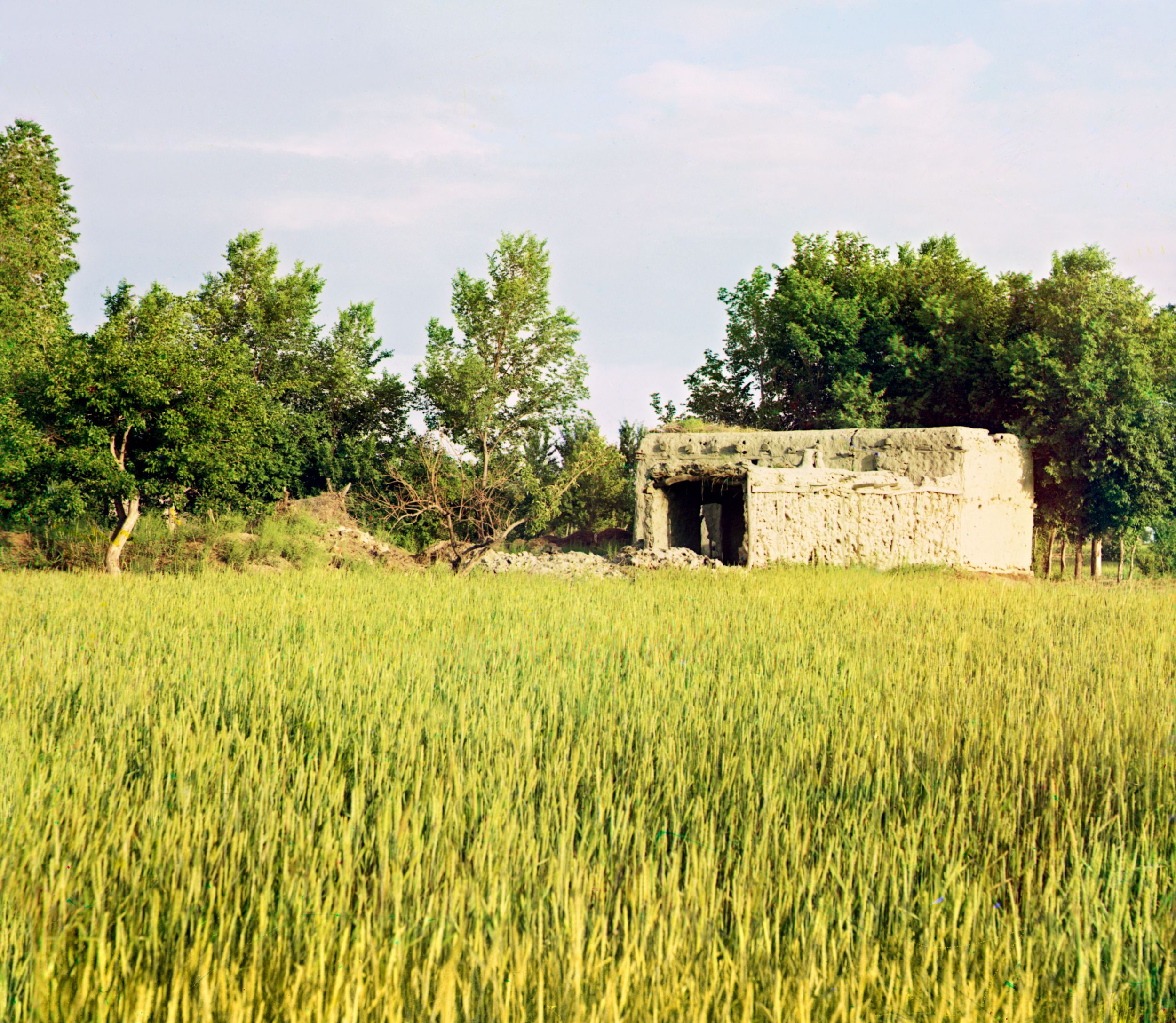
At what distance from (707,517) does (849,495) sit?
395 cm

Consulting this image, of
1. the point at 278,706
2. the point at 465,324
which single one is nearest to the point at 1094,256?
the point at 465,324

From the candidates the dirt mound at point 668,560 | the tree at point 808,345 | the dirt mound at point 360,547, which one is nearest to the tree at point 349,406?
the dirt mound at point 360,547

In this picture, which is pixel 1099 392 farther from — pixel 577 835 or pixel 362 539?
pixel 577 835

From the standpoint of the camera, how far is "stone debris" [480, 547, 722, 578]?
1393cm

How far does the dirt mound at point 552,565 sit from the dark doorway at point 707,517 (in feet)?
8.16

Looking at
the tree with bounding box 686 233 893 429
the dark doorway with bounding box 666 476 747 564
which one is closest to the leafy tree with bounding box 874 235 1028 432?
the tree with bounding box 686 233 893 429

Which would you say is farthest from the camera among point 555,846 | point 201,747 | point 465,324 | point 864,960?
point 465,324

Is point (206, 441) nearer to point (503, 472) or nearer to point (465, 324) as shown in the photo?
point (503, 472)

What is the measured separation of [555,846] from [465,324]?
2777 cm

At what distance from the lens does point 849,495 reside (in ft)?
50.0

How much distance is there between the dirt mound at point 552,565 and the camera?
45.0 feet

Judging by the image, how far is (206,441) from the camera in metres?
14.4

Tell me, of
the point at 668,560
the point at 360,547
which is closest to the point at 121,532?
the point at 360,547

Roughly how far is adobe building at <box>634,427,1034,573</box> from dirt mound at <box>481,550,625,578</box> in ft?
6.14
